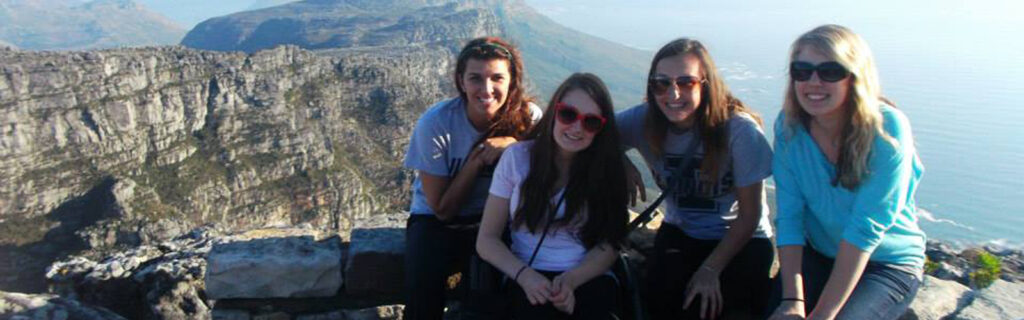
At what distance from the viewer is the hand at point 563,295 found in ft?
16.2

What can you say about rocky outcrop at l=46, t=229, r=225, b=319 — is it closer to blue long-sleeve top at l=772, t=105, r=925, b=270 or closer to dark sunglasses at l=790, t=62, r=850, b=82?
blue long-sleeve top at l=772, t=105, r=925, b=270

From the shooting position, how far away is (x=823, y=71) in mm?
4617

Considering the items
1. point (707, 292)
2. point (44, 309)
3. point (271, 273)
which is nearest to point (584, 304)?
point (707, 292)

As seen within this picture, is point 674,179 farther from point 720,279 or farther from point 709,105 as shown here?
point 720,279

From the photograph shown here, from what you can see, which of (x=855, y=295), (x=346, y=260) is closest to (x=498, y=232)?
(x=346, y=260)

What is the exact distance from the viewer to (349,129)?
501 feet

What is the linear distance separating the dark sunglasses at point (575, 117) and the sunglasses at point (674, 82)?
727 mm

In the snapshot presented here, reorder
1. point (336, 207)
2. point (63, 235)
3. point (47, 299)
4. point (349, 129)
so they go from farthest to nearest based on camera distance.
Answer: point (349, 129) → point (336, 207) → point (63, 235) → point (47, 299)

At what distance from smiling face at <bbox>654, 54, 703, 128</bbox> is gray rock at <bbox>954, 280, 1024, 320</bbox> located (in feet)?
9.57

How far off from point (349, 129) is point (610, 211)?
152797 millimetres

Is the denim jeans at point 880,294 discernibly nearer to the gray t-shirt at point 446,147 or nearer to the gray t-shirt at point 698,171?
the gray t-shirt at point 698,171

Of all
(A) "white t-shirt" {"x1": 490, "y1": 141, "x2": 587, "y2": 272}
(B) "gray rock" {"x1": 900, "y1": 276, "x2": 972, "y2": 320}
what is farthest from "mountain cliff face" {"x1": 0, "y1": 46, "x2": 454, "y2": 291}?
(B) "gray rock" {"x1": 900, "y1": 276, "x2": 972, "y2": 320}

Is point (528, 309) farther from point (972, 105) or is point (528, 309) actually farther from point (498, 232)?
point (972, 105)

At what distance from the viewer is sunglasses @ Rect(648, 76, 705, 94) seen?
17.6ft
